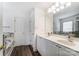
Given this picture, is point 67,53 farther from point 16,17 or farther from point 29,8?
point 29,8

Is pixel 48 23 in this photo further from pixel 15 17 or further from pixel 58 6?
pixel 15 17

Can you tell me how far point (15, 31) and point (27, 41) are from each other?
1.39 ft

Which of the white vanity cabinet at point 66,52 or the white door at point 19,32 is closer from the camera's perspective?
the white vanity cabinet at point 66,52

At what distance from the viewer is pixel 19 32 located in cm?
240

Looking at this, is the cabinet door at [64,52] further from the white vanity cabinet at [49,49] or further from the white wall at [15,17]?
the white wall at [15,17]

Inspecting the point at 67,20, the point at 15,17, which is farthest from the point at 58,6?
the point at 15,17

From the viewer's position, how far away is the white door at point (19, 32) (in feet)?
7.73

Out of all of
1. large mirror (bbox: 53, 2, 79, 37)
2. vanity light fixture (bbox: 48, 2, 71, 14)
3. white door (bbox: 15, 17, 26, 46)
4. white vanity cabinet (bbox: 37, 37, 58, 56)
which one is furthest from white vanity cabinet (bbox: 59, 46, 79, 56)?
vanity light fixture (bbox: 48, 2, 71, 14)

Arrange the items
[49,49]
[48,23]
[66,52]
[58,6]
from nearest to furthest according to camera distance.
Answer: [66,52], [49,49], [48,23], [58,6]

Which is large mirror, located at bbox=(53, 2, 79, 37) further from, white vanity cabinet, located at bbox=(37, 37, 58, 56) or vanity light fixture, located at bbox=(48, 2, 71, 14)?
white vanity cabinet, located at bbox=(37, 37, 58, 56)

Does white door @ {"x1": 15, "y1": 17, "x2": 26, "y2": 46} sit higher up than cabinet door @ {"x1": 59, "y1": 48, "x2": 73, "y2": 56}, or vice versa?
white door @ {"x1": 15, "y1": 17, "x2": 26, "y2": 46}

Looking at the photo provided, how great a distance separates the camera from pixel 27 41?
258 centimetres

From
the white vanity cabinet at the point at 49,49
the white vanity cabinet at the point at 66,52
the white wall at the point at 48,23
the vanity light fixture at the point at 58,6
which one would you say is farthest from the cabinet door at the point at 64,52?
the vanity light fixture at the point at 58,6

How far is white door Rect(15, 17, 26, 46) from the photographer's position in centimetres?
236
